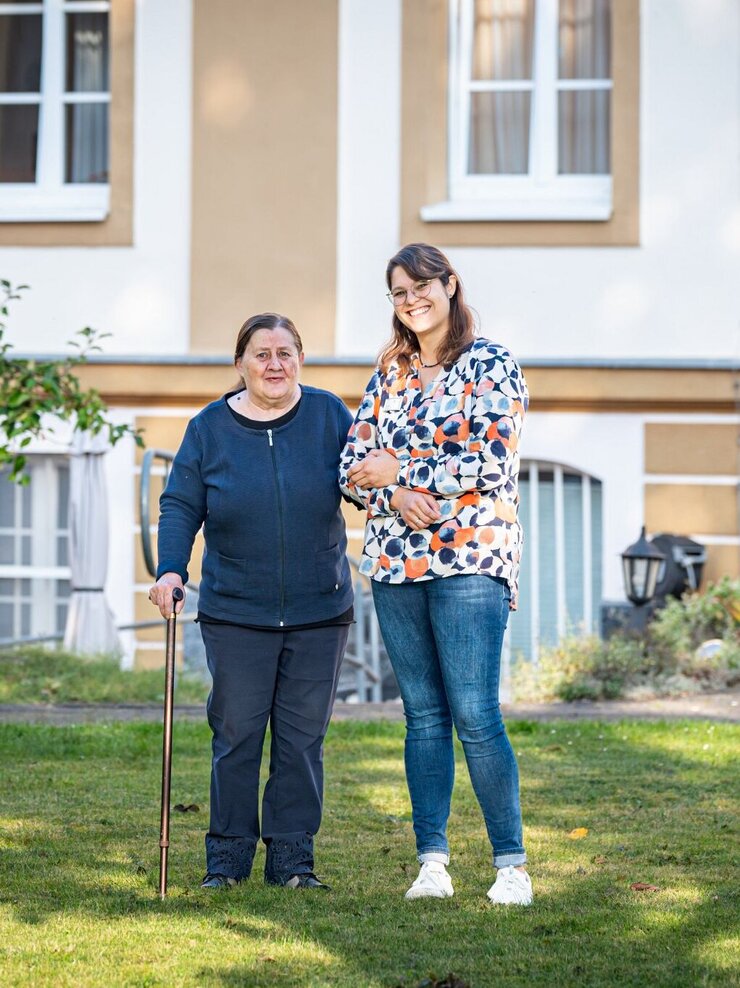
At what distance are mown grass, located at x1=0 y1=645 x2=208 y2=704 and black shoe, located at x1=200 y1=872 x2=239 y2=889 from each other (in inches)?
173

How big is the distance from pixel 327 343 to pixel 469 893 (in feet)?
25.2

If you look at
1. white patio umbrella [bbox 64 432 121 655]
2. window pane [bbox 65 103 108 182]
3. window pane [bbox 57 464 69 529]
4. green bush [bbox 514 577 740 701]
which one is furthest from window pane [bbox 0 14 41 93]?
green bush [bbox 514 577 740 701]

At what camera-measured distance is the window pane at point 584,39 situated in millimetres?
12047

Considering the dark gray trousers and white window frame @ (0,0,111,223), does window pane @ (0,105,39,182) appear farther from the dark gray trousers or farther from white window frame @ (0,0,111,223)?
the dark gray trousers

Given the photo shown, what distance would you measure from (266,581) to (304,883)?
0.89m

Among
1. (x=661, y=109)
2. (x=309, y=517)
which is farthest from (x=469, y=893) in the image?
(x=661, y=109)

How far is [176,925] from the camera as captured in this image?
13.7 ft

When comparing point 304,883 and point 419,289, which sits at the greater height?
point 419,289

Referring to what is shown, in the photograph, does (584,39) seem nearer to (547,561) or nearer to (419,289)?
(547,561)

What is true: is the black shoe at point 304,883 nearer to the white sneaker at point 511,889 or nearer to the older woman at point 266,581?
the older woman at point 266,581

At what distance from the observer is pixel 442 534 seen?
14.3ft

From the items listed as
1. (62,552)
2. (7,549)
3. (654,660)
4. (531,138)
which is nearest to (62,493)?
(62,552)

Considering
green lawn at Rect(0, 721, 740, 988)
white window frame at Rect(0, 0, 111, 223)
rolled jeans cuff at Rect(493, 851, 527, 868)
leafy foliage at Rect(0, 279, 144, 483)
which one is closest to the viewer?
green lawn at Rect(0, 721, 740, 988)

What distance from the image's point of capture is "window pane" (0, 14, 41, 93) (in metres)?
12.6
